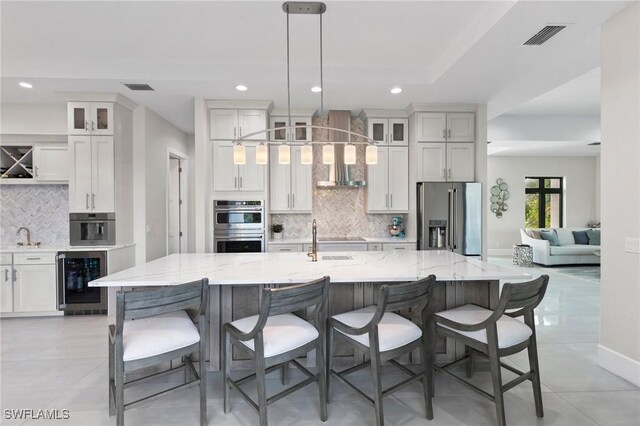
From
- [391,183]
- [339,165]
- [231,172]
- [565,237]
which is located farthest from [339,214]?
[565,237]

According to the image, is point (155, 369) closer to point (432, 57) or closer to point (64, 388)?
point (64, 388)

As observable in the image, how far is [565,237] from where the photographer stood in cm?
811

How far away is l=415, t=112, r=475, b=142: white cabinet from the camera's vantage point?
479 centimetres

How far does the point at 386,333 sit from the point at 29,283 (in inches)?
173

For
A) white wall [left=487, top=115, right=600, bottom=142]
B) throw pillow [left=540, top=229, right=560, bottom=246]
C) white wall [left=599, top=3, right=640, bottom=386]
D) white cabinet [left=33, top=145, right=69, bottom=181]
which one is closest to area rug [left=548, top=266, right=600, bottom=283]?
throw pillow [left=540, top=229, right=560, bottom=246]

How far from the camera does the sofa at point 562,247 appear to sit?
24.8 feet

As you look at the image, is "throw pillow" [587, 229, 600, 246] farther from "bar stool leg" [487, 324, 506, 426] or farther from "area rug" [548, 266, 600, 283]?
"bar stool leg" [487, 324, 506, 426]

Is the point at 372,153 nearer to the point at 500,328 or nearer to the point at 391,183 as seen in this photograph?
the point at 500,328

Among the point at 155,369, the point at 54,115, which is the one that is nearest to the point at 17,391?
the point at 155,369

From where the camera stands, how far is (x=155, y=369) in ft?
8.57

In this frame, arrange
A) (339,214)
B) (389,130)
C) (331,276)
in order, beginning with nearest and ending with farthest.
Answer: (331,276) → (389,130) → (339,214)

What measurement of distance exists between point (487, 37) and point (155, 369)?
3790mm

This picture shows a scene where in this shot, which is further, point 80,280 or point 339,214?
point 339,214

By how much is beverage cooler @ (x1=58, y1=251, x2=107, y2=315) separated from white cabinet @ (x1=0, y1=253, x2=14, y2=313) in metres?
0.54
